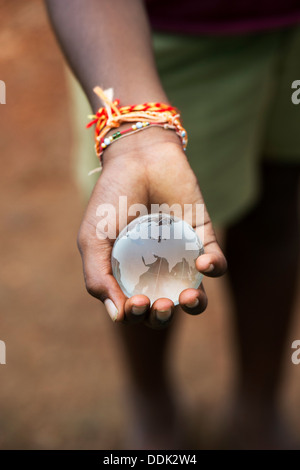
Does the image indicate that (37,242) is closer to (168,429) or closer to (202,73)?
(168,429)

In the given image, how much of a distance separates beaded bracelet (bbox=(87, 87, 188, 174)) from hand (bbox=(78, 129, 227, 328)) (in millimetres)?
16

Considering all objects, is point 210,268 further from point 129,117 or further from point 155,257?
point 129,117

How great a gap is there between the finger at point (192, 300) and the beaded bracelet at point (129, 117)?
33cm

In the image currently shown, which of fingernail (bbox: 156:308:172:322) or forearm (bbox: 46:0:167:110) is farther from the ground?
forearm (bbox: 46:0:167:110)

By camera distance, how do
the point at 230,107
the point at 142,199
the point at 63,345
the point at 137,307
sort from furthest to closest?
the point at 63,345 → the point at 230,107 → the point at 142,199 → the point at 137,307

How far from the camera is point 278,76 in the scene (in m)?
1.58

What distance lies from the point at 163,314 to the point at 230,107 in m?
0.78

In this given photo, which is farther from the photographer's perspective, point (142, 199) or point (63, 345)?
point (63, 345)

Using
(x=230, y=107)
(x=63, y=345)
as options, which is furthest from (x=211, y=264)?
(x=63, y=345)

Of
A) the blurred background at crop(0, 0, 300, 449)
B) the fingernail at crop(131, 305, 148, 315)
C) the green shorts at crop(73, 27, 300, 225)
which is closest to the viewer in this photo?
the fingernail at crop(131, 305, 148, 315)

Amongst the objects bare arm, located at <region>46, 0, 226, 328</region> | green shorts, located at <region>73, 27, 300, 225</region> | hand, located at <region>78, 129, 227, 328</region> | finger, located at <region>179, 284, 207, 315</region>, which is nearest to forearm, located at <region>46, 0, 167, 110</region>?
bare arm, located at <region>46, 0, 226, 328</region>

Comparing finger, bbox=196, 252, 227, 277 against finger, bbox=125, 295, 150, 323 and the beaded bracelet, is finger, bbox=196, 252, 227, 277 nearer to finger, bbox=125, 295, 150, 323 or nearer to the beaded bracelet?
finger, bbox=125, 295, 150, 323

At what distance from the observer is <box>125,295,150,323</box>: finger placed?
93 cm

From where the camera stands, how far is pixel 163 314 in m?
0.95
